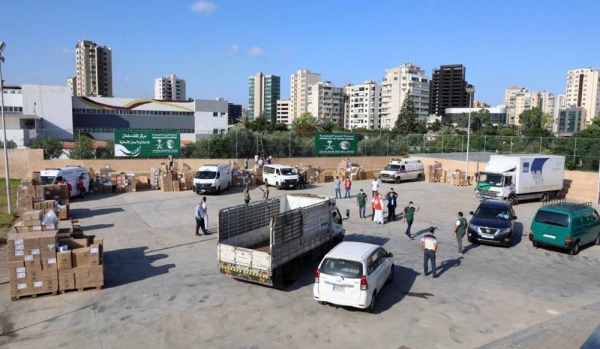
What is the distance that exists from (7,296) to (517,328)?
1225 cm

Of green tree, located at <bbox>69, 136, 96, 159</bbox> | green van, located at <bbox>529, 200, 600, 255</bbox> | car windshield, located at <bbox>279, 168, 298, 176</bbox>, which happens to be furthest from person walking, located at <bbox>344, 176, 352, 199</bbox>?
green tree, located at <bbox>69, 136, 96, 159</bbox>

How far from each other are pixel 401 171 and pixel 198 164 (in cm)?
1727

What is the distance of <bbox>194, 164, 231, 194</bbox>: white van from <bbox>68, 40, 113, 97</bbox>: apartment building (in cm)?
16369

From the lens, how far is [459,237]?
50.4ft

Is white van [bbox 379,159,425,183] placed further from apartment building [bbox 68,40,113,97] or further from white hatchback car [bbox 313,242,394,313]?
apartment building [bbox 68,40,113,97]

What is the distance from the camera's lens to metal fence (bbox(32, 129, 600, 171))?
36281 mm

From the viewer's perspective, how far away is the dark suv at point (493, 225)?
16.7 metres

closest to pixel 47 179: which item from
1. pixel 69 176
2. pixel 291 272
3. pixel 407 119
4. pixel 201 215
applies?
pixel 69 176

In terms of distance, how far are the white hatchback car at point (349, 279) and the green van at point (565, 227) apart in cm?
881

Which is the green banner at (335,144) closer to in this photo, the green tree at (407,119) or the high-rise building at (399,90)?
the green tree at (407,119)

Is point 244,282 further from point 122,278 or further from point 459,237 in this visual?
point 459,237

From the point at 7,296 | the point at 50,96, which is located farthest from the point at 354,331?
the point at 50,96

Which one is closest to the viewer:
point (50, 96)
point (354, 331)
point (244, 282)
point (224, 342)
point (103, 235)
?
point (224, 342)

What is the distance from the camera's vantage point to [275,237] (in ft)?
37.9
